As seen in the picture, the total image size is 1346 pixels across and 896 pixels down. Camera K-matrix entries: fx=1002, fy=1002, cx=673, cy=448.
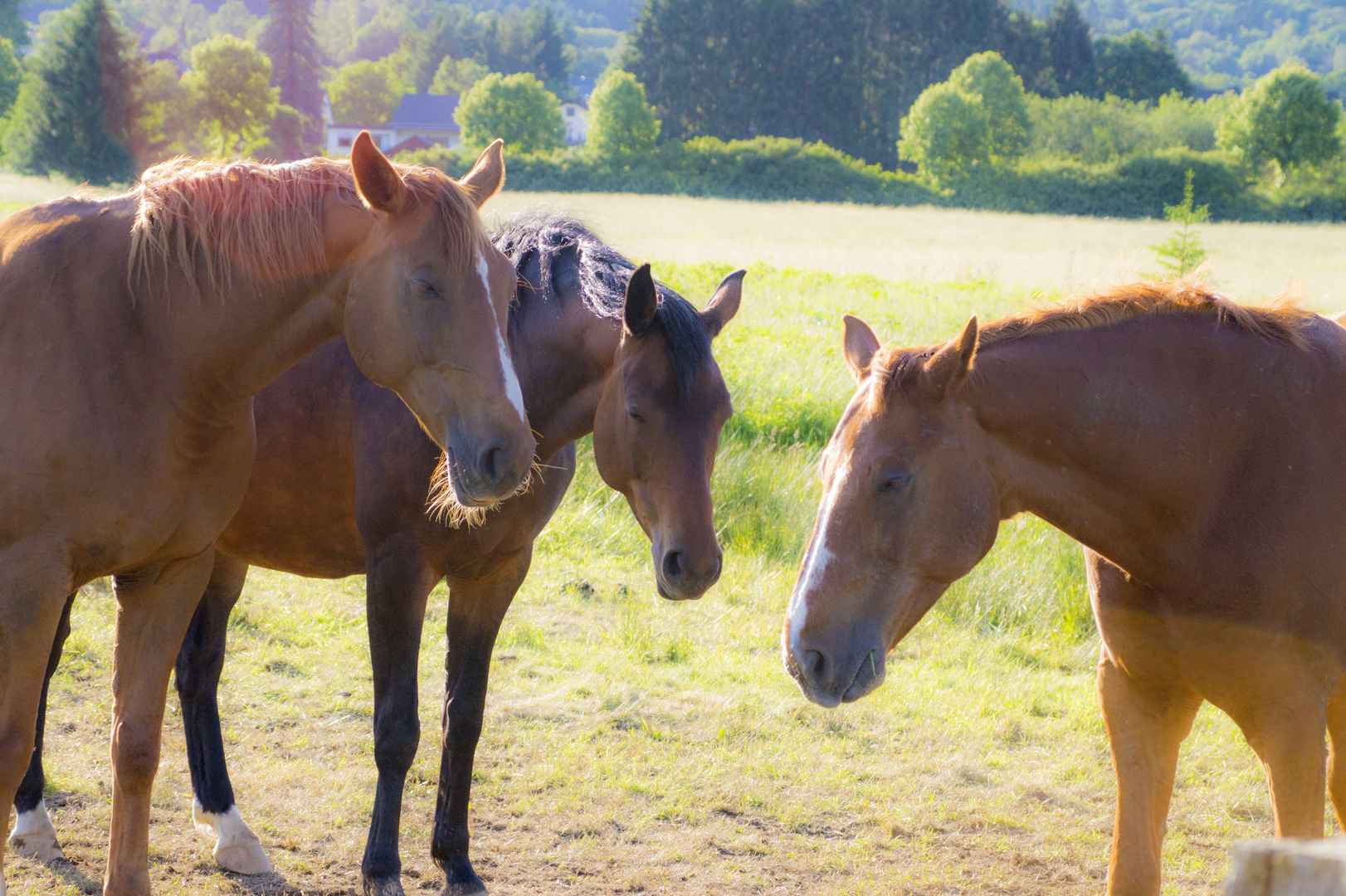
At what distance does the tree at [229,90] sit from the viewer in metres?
43.9

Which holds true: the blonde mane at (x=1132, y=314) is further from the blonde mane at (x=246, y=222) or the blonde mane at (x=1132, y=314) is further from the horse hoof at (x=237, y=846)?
the horse hoof at (x=237, y=846)

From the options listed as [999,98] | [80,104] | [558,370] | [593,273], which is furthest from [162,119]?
[558,370]

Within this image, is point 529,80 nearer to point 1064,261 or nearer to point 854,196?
point 854,196

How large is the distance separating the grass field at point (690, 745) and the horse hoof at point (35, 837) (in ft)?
0.20

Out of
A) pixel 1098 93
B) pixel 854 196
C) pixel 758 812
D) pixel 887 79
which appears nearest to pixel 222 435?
pixel 758 812

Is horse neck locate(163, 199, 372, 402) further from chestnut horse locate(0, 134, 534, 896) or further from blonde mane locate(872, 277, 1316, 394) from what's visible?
blonde mane locate(872, 277, 1316, 394)

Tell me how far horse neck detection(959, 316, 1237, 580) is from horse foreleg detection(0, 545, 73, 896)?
2264mm

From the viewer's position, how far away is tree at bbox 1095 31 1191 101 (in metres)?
71.4

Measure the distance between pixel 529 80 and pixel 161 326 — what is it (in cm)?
6461

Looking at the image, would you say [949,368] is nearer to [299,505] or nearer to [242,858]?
[299,505]

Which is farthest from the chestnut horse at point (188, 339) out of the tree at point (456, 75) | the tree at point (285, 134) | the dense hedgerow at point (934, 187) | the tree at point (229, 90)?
the tree at point (456, 75)

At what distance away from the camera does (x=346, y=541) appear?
11.6ft

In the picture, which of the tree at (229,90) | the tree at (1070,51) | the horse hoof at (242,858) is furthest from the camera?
the tree at (1070,51)

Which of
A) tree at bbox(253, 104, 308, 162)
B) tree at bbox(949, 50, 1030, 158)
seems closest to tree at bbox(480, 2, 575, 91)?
tree at bbox(253, 104, 308, 162)
